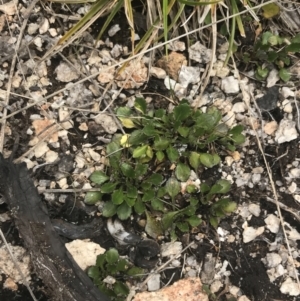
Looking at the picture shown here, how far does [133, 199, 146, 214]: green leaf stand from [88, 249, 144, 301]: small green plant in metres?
0.16

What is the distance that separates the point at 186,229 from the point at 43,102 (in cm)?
71

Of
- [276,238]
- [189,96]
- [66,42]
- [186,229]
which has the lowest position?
[276,238]

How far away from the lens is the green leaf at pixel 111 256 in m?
1.79

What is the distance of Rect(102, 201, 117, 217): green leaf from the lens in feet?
6.07

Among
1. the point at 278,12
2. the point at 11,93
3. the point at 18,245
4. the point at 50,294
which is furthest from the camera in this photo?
the point at 278,12

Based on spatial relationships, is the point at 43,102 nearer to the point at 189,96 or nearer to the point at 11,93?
the point at 11,93

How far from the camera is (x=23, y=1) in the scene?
2.02 metres

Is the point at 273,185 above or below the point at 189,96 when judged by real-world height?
below

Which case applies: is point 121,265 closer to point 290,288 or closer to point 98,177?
point 98,177

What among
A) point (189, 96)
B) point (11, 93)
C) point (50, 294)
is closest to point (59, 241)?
point (50, 294)

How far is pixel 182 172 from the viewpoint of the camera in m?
1.89

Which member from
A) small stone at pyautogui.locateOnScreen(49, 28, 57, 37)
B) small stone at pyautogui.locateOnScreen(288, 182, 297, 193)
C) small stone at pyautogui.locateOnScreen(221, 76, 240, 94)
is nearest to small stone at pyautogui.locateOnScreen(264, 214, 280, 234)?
small stone at pyautogui.locateOnScreen(288, 182, 297, 193)

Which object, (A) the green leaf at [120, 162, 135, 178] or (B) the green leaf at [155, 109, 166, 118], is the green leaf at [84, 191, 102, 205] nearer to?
(A) the green leaf at [120, 162, 135, 178]

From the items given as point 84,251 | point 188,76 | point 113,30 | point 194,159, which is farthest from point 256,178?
point 113,30
